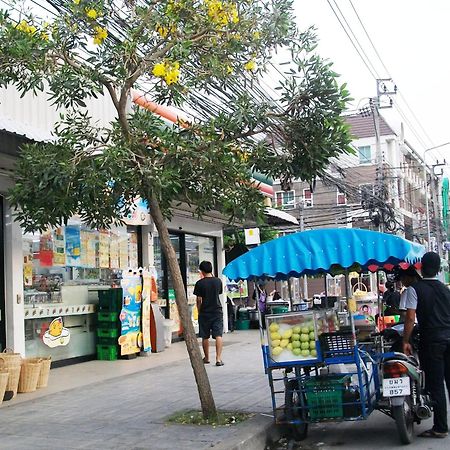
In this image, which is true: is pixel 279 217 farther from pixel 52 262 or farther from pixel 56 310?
pixel 56 310

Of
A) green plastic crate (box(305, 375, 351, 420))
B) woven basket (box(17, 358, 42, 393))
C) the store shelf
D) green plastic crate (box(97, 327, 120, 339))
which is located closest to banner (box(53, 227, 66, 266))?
the store shelf

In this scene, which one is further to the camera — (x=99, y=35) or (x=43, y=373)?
(x=43, y=373)

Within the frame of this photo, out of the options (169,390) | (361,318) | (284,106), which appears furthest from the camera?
(169,390)

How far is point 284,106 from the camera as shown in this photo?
688 centimetres

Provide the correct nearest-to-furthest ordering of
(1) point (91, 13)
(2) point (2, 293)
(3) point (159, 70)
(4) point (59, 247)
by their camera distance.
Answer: (3) point (159, 70) < (1) point (91, 13) < (2) point (2, 293) < (4) point (59, 247)

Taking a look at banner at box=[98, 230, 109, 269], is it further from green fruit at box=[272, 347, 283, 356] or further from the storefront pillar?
green fruit at box=[272, 347, 283, 356]

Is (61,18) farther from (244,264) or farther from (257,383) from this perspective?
(257,383)

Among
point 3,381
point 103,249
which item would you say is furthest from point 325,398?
point 103,249

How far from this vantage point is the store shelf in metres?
10.6

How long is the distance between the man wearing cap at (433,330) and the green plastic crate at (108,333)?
6903 millimetres

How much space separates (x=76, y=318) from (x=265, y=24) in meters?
7.14

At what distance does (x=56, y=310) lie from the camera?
1112 centimetres

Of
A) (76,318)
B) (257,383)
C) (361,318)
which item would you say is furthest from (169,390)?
(76,318)

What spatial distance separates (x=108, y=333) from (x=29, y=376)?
3.29 meters
